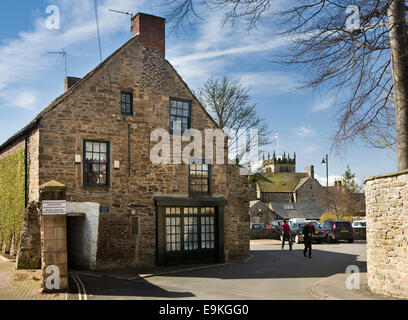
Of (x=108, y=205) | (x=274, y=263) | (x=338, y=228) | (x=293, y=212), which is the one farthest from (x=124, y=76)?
(x=293, y=212)

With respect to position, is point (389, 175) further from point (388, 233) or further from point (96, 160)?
point (96, 160)

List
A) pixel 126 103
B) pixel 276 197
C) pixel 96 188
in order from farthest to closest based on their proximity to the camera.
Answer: pixel 276 197 < pixel 126 103 < pixel 96 188

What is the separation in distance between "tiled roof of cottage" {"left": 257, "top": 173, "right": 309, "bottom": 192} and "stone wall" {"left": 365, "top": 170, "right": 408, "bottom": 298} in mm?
69661

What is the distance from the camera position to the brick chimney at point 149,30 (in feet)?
65.0

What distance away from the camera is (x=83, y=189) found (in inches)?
690

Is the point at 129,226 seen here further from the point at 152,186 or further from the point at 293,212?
the point at 293,212

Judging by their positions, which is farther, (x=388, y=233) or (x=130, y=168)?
(x=130, y=168)

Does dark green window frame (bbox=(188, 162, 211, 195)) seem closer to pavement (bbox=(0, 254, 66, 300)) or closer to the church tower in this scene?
pavement (bbox=(0, 254, 66, 300))

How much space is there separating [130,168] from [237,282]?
678 cm

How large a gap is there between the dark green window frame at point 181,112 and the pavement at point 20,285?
857 cm

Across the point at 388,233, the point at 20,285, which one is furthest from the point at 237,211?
the point at 20,285

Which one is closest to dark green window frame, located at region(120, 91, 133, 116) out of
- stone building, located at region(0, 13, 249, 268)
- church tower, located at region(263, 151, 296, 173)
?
stone building, located at region(0, 13, 249, 268)

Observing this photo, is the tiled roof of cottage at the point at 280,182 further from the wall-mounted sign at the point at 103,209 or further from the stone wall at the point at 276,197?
the wall-mounted sign at the point at 103,209

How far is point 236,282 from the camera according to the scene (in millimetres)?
15156
